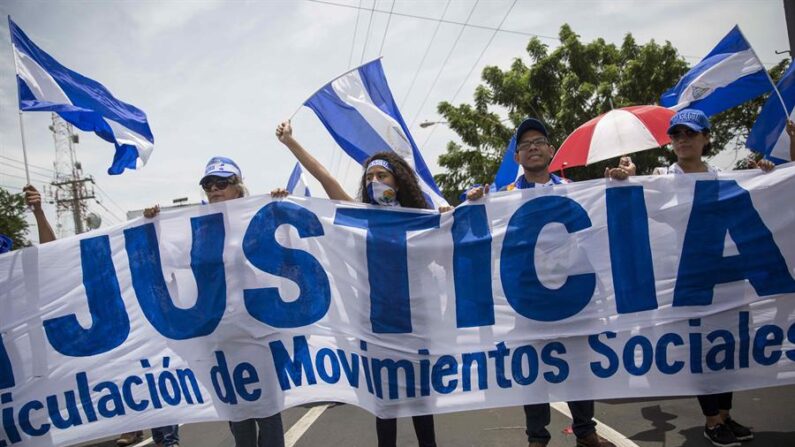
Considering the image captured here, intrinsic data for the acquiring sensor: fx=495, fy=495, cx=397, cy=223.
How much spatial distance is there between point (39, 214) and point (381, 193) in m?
2.35

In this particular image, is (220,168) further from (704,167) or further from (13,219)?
(13,219)

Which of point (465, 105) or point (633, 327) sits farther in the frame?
point (465, 105)

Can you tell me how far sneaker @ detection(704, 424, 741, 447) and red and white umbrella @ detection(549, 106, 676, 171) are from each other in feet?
10.8

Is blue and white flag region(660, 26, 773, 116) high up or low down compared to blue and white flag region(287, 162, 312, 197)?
up

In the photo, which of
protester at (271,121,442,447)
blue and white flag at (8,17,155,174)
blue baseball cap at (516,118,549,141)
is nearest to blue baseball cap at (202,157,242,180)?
protester at (271,121,442,447)

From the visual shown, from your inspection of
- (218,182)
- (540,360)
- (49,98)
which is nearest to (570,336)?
(540,360)

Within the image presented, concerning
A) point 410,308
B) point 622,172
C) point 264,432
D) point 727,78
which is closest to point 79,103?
point 264,432

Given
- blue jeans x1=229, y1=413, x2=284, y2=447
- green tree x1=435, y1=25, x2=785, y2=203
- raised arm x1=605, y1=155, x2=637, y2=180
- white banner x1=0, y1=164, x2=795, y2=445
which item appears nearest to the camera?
blue jeans x1=229, y1=413, x2=284, y2=447

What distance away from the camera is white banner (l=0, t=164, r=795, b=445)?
2961 mm

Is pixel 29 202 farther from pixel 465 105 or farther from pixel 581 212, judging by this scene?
pixel 465 105

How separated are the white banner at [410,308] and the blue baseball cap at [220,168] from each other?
0.69 ft

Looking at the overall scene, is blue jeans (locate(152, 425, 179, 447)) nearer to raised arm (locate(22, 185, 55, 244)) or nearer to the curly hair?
raised arm (locate(22, 185, 55, 244))

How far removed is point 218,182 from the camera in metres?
3.26

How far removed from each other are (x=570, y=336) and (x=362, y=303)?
1.28 m
